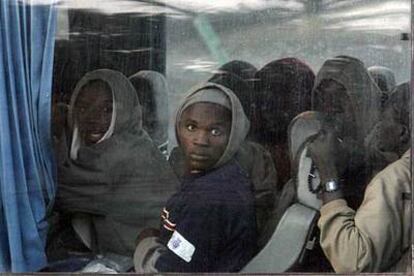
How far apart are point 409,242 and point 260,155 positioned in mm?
607

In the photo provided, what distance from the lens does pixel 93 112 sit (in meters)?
3.13

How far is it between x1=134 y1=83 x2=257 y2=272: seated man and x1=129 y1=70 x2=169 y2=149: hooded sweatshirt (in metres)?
0.06

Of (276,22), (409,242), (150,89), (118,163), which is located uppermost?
(276,22)

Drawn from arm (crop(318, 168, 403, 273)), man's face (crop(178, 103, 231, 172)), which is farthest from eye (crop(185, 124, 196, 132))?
arm (crop(318, 168, 403, 273))

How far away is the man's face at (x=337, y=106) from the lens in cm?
A: 308

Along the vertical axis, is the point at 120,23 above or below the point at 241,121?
above

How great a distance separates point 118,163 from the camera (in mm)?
3141

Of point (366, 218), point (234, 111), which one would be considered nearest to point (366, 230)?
point (366, 218)

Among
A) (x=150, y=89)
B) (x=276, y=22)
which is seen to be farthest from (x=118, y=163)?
(x=276, y=22)

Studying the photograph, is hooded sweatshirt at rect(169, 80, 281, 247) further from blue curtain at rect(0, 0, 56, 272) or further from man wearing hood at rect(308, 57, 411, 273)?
blue curtain at rect(0, 0, 56, 272)

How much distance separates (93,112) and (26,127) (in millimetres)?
244

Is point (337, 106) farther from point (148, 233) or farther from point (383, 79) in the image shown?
point (148, 233)

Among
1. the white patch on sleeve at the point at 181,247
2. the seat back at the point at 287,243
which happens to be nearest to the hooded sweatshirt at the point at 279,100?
the seat back at the point at 287,243

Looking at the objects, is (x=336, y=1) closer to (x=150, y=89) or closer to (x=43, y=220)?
(x=150, y=89)
